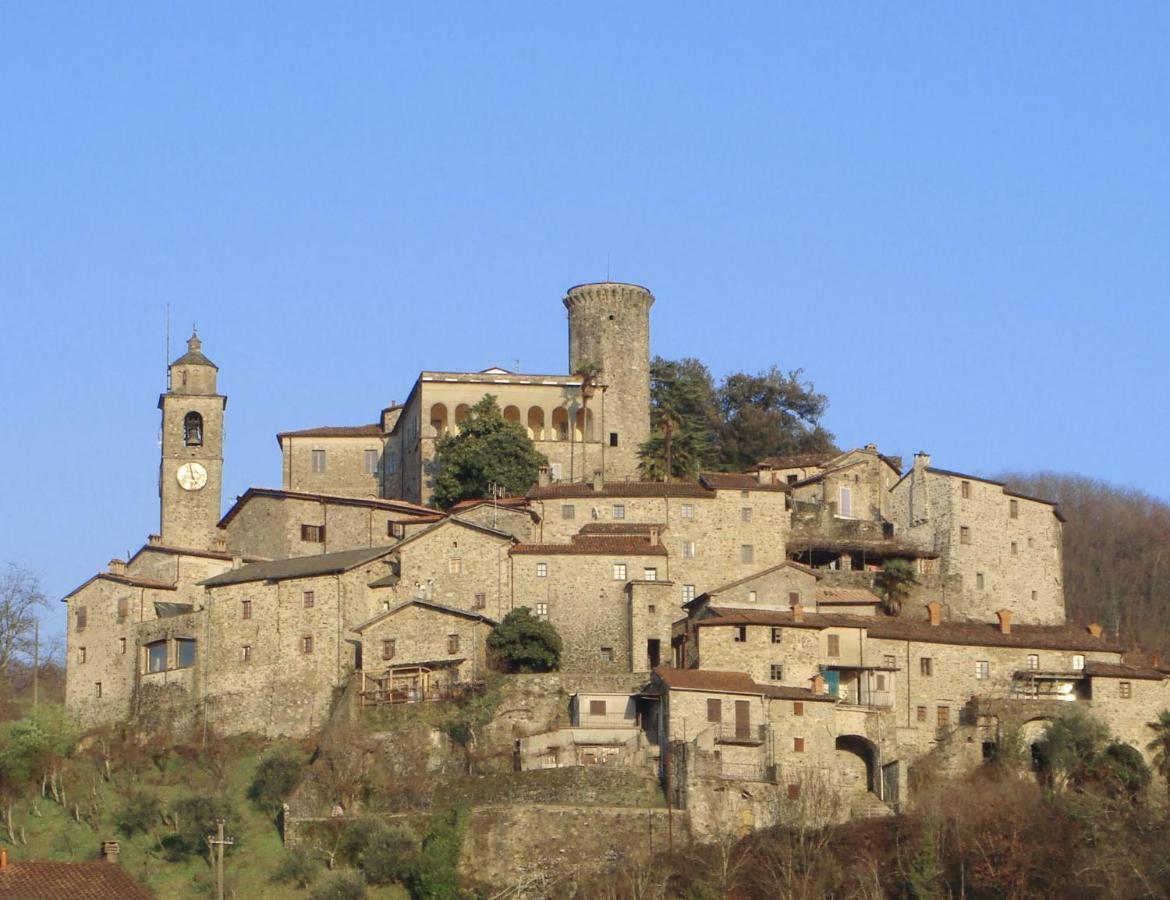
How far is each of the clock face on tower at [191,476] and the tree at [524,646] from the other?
19.9 metres

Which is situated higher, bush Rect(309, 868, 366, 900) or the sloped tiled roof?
the sloped tiled roof

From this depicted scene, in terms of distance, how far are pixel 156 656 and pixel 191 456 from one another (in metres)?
14.1

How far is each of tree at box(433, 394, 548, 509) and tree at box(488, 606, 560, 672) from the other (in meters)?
14.2

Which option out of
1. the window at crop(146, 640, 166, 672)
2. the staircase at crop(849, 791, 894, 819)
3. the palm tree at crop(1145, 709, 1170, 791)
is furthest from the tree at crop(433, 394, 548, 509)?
the palm tree at crop(1145, 709, 1170, 791)

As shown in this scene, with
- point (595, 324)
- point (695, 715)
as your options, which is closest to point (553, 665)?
point (695, 715)

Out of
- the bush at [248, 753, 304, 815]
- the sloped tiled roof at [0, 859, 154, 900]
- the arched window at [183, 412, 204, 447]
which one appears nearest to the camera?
the sloped tiled roof at [0, 859, 154, 900]

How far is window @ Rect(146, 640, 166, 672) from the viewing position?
78312 millimetres

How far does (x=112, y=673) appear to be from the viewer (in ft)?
261

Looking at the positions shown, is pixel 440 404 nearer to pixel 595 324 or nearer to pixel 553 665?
pixel 595 324

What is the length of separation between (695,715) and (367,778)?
34.2ft

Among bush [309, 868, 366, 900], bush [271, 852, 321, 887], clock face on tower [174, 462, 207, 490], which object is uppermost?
clock face on tower [174, 462, 207, 490]

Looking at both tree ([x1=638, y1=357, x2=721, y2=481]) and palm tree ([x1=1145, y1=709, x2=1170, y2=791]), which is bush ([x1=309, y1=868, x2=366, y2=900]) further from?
tree ([x1=638, y1=357, x2=721, y2=481])

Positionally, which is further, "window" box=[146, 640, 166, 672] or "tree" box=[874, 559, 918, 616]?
"tree" box=[874, 559, 918, 616]

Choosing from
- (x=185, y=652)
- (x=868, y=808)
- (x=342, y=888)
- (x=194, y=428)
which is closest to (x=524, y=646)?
(x=185, y=652)
